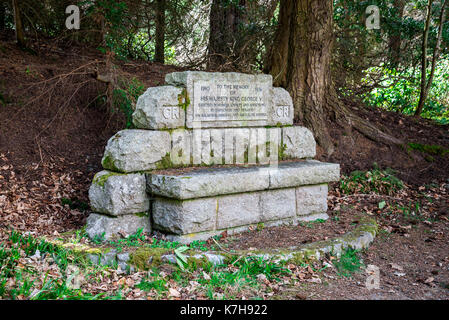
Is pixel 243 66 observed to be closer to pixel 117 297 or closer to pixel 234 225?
pixel 234 225

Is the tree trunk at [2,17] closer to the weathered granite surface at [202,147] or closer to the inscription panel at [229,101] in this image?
the weathered granite surface at [202,147]

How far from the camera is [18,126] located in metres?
7.29

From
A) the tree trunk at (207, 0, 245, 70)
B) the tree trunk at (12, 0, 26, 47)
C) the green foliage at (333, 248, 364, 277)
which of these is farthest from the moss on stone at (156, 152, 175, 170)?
the tree trunk at (207, 0, 245, 70)

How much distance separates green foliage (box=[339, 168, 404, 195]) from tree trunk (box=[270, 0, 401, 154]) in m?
0.69

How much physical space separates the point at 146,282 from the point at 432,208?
4913mm

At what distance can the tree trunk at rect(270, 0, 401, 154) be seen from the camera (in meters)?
8.02

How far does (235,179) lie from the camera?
211 inches

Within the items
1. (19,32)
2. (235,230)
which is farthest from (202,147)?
(19,32)

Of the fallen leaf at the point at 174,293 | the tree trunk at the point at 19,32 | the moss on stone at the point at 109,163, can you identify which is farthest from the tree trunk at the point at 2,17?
the fallen leaf at the point at 174,293

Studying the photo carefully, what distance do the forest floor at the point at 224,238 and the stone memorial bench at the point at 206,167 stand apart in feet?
1.18

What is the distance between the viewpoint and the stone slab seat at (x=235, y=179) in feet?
16.5

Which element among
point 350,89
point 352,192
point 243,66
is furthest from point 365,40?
point 352,192

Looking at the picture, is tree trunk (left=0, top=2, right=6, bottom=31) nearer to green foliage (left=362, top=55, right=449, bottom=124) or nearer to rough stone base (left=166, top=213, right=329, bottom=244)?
rough stone base (left=166, top=213, right=329, bottom=244)

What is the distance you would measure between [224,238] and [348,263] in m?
1.36
